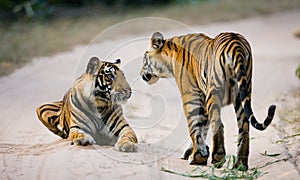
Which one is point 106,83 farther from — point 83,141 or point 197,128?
point 197,128

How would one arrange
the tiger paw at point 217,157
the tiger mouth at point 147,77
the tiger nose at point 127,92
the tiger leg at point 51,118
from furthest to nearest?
the tiger leg at point 51,118 → the tiger mouth at point 147,77 → the tiger nose at point 127,92 → the tiger paw at point 217,157

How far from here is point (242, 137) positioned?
488 centimetres

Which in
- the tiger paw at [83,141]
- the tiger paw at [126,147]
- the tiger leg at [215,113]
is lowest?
the tiger paw at [126,147]

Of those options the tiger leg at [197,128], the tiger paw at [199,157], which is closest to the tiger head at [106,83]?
the tiger leg at [197,128]

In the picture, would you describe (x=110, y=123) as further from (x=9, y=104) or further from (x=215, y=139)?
(x=9, y=104)

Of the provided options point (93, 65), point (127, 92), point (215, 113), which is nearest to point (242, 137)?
point (215, 113)

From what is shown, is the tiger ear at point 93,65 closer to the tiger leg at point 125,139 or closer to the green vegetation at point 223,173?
the tiger leg at point 125,139

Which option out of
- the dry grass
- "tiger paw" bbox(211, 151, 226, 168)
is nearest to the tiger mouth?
"tiger paw" bbox(211, 151, 226, 168)

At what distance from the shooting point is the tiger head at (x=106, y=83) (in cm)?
552

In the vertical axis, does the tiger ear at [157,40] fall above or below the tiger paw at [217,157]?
above

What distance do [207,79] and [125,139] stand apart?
2.87ft

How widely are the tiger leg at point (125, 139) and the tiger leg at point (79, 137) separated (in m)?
0.23

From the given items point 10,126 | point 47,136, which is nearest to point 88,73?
point 47,136

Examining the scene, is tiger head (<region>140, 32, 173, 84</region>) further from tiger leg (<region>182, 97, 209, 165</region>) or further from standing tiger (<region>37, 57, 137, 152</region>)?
tiger leg (<region>182, 97, 209, 165</region>)
